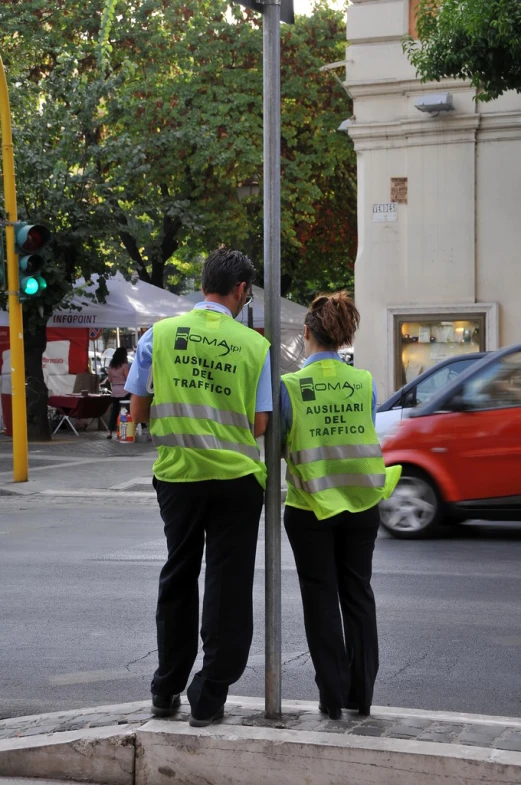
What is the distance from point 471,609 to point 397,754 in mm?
3634

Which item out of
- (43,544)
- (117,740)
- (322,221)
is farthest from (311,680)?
(322,221)

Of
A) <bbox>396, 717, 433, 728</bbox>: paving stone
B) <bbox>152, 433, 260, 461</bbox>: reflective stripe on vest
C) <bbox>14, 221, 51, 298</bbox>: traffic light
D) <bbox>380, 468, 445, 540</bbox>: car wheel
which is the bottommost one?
<bbox>380, 468, 445, 540</bbox>: car wheel

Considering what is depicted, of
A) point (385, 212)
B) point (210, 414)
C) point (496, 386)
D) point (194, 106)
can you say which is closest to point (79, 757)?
point (210, 414)

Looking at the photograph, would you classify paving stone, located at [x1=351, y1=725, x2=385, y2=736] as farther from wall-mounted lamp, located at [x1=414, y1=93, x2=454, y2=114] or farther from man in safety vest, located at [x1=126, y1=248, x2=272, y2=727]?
wall-mounted lamp, located at [x1=414, y1=93, x2=454, y2=114]

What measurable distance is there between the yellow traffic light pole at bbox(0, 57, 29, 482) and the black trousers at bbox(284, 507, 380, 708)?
11.5 metres

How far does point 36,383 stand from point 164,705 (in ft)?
59.0

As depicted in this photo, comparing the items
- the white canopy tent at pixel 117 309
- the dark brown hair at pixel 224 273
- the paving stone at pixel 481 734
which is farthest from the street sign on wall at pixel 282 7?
the white canopy tent at pixel 117 309

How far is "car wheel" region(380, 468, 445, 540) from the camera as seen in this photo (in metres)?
10.4

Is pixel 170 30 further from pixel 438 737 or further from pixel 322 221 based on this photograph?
pixel 438 737

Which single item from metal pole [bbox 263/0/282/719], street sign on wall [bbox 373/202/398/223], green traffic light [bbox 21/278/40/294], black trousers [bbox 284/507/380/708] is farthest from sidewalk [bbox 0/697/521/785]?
street sign on wall [bbox 373/202/398/223]

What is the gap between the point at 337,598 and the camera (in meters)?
4.40

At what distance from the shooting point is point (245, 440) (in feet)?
14.0

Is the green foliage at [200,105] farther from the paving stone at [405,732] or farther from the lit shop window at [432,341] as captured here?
the paving stone at [405,732]

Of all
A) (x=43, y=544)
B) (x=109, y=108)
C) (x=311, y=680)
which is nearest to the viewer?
(x=311, y=680)
